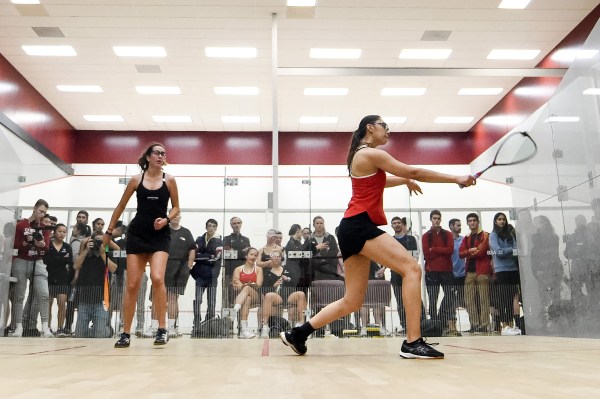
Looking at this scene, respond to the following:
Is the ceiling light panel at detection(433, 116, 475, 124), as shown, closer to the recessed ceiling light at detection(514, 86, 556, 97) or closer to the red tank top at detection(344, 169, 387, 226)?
the recessed ceiling light at detection(514, 86, 556, 97)

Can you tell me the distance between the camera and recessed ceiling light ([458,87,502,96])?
26.5ft

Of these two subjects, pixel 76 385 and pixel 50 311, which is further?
pixel 50 311

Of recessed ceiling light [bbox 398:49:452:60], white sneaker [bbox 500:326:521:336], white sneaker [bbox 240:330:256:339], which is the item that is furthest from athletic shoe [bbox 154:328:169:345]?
recessed ceiling light [bbox 398:49:452:60]

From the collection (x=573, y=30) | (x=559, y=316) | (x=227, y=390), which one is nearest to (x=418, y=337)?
(x=227, y=390)

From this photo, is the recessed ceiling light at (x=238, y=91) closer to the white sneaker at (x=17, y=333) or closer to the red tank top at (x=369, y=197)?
the white sneaker at (x=17, y=333)

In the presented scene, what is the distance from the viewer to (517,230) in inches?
200

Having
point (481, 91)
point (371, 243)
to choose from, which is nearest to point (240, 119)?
point (481, 91)

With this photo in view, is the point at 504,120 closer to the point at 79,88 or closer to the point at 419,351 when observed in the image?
the point at 79,88

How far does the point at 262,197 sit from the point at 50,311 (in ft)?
8.00

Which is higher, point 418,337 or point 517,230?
point 517,230

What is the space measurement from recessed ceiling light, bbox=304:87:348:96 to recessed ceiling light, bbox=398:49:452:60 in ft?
4.25

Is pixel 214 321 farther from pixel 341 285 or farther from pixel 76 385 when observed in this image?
pixel 76 385

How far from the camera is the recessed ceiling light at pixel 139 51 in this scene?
6.75 m

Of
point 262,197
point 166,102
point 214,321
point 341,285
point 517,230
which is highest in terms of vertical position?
point 166,102
